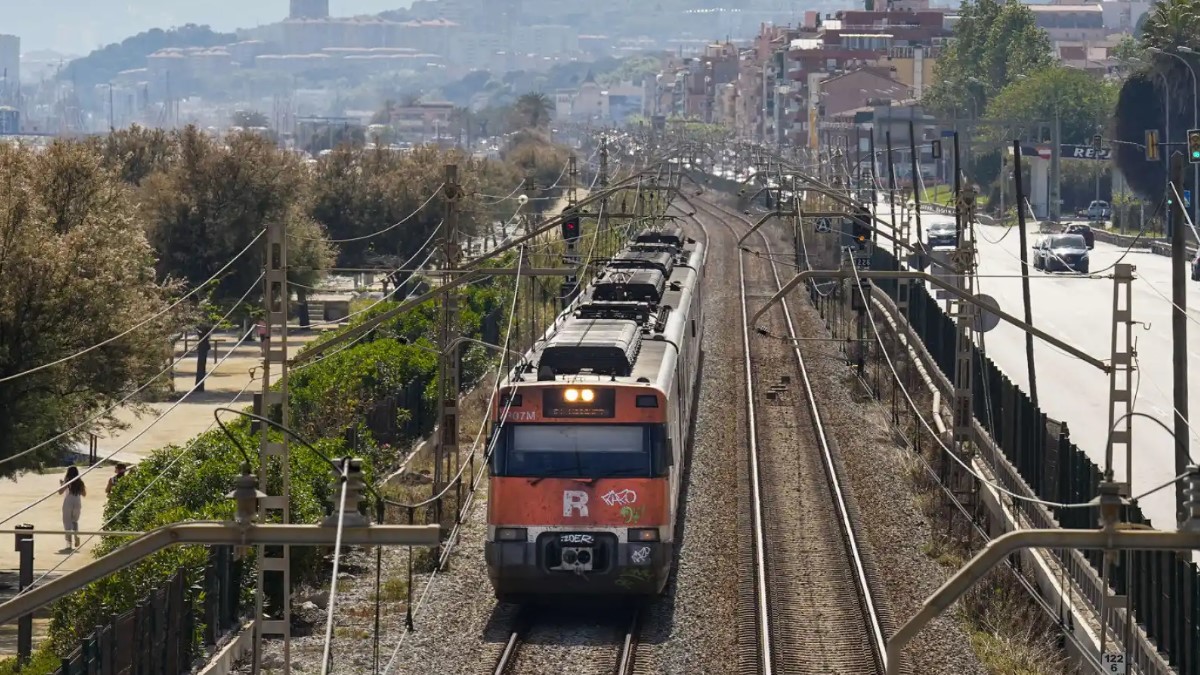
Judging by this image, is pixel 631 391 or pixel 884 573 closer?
pixel 631 391

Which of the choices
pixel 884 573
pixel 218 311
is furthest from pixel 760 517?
pixel 218 311

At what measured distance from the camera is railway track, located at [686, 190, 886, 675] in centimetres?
1969

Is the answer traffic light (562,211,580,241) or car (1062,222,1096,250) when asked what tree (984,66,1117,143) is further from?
traffic light (562,211,580,241)

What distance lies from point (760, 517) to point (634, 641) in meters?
6.94

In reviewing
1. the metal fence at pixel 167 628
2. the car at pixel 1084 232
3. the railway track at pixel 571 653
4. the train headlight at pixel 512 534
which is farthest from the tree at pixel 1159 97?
the metal fence at pixel 167 628

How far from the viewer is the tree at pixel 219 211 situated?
5459 centimetres

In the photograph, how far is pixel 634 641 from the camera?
1972cm

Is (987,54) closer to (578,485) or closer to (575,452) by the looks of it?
(575,452)

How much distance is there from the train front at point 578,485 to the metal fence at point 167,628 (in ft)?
9.43

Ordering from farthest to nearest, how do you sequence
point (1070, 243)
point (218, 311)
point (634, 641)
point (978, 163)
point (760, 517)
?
point (978, 163)
point (1070, 243)
point (218, 311)
point (760, 517)
point (634, 641)

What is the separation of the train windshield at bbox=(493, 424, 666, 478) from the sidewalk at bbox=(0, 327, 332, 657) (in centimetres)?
280

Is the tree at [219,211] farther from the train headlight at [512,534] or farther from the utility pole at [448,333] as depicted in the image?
the train headlight at [512,534]

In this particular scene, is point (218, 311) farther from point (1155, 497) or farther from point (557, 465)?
point (557, 465)

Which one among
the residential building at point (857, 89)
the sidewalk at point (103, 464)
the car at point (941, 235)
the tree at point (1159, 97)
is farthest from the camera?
the residential building at point (857, 89)
